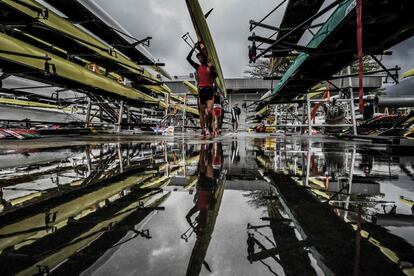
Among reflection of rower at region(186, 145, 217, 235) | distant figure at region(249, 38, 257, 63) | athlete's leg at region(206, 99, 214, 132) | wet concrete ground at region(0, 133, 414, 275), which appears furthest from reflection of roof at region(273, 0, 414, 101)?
reflection of rower at region(186, 145, 217, 235)

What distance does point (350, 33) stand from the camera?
2.31 metres

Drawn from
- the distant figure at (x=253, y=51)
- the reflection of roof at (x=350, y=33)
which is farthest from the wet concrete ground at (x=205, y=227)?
the distant figure at (x=253, y=51)

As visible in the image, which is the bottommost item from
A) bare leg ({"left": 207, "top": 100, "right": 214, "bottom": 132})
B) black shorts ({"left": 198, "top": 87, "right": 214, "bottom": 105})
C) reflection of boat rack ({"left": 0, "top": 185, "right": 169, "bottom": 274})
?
reflection of boat rack ({"left": 0, "top": 185, "right": 169, "bottom": 274})

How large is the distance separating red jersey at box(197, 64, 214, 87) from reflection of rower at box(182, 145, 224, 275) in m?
3.50

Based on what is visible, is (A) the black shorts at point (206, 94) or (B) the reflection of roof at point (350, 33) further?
(A) the black shorts at point (206, 94)

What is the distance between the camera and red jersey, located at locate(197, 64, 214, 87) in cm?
418

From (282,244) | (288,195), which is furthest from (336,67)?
(282,244)

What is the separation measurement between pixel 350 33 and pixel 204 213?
257 centimetres

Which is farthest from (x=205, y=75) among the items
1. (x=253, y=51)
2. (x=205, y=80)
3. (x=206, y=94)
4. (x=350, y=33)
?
(x=350, y=33)

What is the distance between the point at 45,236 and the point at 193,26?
17.8 feet

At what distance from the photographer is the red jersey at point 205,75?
4184mm

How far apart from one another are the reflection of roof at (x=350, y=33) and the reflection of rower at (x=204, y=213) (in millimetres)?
2008

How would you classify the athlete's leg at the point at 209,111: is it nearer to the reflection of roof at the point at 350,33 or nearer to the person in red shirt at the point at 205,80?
the person in red shirt at the point at 205,80

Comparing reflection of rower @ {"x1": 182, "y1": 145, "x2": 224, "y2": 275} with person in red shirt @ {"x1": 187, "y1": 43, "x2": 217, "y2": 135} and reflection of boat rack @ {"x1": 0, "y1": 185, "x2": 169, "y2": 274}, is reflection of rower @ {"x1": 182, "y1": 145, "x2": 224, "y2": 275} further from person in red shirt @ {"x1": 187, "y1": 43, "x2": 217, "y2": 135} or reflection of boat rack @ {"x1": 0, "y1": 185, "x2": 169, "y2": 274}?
person in red shirt @ {"x1": 187, "y1": 43, "x2": 217, "y2": 135}
